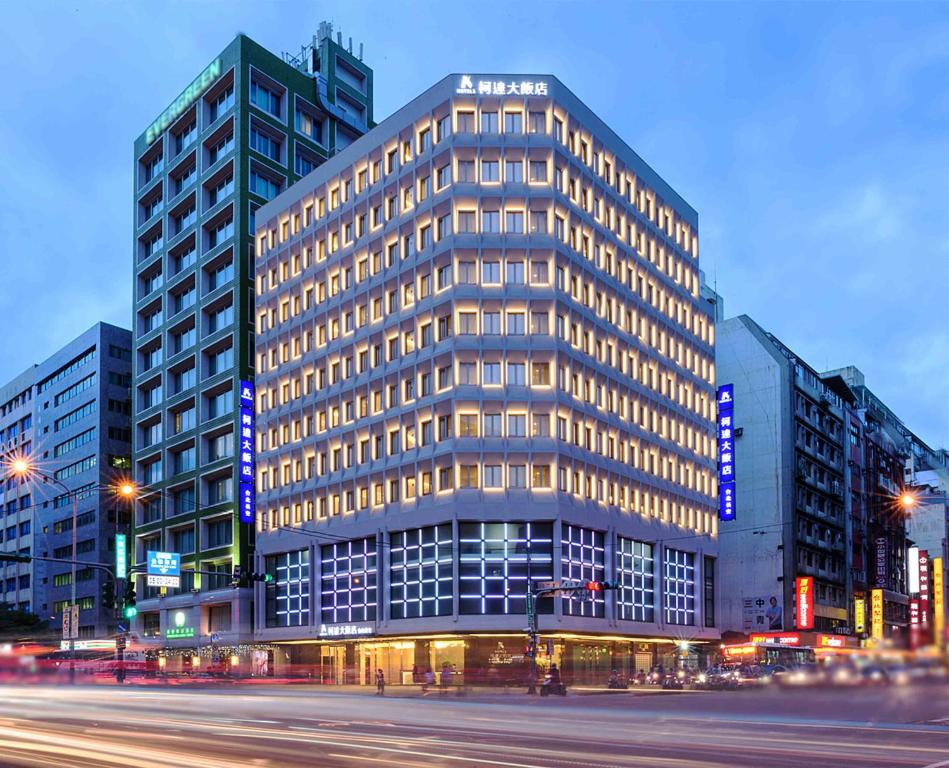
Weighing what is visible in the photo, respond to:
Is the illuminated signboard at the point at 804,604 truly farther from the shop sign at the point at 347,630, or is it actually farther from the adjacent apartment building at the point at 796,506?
the shop sign at the point at 347,630

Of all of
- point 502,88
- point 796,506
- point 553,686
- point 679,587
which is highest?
point 502,88

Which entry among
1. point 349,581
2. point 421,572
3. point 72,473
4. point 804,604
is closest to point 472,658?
point 421,572

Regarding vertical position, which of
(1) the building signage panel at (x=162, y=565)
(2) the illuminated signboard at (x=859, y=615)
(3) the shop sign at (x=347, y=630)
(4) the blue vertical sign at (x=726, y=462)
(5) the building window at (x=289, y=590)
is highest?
(4) the blue vertical sign at (x=726, y=462)

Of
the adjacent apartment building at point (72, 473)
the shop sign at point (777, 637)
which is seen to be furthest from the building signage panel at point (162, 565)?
the adjacent apartment building at point (72, 473)

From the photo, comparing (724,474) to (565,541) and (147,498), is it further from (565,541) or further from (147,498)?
(147,498)

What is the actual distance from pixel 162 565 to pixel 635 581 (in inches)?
1555

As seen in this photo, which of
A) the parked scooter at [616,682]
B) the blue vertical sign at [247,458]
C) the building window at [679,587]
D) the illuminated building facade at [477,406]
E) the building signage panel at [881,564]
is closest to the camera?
the parked scooter at [616,682]

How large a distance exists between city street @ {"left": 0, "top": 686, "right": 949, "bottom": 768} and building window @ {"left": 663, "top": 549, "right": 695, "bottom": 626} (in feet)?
146

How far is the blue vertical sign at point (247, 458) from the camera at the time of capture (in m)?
97.0

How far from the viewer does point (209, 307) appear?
109500 millimetres

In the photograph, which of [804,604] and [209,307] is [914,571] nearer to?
[804,604]

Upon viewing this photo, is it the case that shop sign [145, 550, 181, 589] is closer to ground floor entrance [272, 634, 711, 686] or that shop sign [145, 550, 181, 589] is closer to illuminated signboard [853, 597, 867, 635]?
ground floor entrance [272, 634, 711, 686]

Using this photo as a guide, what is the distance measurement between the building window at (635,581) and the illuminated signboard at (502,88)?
37.2 m

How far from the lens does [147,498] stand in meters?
117
